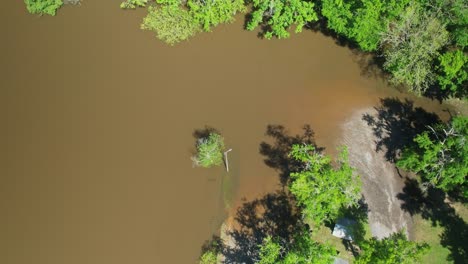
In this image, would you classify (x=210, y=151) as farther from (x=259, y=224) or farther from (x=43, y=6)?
(x=43, y=6)

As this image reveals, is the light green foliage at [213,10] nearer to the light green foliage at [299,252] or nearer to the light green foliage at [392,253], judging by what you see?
the light green foliage at [299,252]

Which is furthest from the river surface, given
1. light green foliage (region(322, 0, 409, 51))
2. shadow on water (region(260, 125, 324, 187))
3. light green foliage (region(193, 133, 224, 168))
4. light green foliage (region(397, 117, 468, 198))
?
light green foliage (region(397, 117, 468, 198))

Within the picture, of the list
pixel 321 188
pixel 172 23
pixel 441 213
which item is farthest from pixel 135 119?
pixel 441 213

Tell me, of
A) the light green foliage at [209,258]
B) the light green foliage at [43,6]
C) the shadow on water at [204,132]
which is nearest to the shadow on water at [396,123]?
the shadow on water at [204,132]

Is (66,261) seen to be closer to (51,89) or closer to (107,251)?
(107,251)

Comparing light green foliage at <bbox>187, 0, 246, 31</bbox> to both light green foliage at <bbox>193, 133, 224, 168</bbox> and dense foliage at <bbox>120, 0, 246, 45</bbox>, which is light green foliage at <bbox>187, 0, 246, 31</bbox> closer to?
dense foliage at <bbox>120, 0, 246, 45</bbox>
